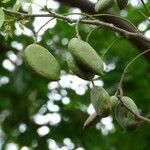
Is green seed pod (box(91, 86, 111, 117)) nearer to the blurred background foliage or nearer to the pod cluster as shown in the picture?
the pod cluster

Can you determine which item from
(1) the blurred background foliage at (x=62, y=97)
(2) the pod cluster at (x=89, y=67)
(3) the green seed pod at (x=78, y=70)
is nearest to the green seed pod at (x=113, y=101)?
(2) the pod cluster at (x=89, y=67)

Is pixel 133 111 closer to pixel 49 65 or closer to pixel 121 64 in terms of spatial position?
pixel 49 65

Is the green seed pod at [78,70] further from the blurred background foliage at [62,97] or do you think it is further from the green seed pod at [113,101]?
the blurred background foliage at [62,97]

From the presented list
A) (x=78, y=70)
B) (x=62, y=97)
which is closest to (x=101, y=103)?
(x=78, y=70)

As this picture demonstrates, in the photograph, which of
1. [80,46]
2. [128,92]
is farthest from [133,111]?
[128,92]

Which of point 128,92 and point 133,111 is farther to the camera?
point 128,92

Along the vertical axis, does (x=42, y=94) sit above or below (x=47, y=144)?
above

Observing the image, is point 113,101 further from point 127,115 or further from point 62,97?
point 62,97

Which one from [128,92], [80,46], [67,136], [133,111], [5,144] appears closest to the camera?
[80,46]
